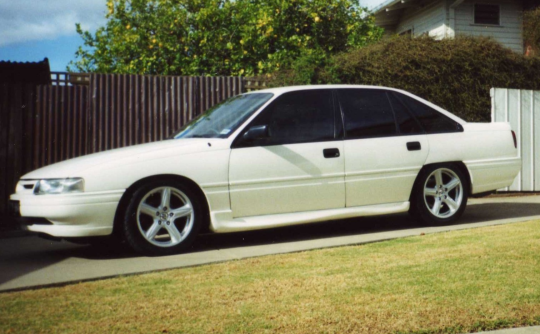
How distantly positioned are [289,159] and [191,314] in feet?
9.87

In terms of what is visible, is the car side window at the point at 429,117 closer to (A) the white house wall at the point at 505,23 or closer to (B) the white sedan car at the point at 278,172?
(B) the white sedan car at the point at 278,172

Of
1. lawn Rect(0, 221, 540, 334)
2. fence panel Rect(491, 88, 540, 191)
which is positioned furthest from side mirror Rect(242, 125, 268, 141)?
fence panel Rect(491, 88, 540, 191)

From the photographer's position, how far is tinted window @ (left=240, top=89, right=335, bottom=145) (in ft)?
22.8

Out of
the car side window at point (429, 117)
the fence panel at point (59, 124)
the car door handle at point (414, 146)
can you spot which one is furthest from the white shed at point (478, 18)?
the car door handle at point (414, 146)

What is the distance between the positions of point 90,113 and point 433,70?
215 inches

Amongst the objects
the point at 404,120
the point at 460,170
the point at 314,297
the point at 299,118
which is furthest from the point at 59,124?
the point at 314,297

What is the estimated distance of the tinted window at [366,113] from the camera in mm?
7395

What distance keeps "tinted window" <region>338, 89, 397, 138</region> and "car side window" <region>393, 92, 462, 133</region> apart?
0.86 feet

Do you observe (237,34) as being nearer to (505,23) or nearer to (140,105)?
(140,105)

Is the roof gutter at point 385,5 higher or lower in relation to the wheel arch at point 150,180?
higher

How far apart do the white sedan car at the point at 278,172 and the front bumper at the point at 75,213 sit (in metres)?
0.01

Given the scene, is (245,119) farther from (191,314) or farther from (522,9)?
(522,9)

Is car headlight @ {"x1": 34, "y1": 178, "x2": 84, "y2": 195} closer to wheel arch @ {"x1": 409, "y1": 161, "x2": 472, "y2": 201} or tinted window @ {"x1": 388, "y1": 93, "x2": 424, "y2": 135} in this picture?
tinted window @ {"x1": 388, "y1": 93, "x2": 424, "y2": 135}

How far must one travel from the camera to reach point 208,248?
6832 millimetres
